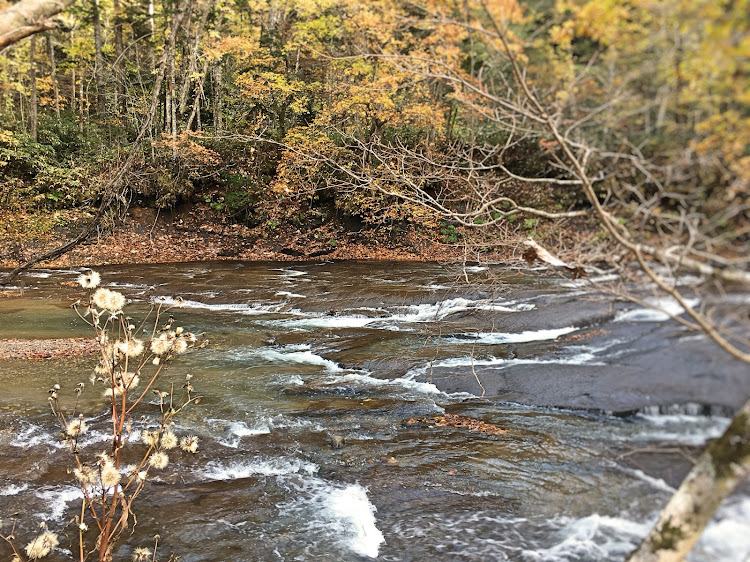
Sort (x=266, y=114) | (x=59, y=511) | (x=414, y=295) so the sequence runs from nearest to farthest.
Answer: (x=59, y=511) < (x=414, y=295) < (x=266, y=114)

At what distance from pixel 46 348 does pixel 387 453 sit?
7497 millimetres

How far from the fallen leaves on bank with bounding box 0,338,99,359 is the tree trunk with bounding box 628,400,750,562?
33.1 ft

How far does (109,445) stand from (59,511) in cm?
130

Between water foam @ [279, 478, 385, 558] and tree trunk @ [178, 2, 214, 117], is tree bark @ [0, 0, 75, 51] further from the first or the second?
tree trunk @ [178, 2, 214, 117]

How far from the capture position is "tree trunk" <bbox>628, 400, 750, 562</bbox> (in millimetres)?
1553

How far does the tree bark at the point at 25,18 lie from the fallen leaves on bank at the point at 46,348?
28.6 feet

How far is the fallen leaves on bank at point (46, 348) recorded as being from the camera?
9.38m

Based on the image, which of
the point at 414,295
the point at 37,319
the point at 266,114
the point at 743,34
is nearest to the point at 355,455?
the point at 743,34

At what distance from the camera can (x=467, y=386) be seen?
7.87 meters

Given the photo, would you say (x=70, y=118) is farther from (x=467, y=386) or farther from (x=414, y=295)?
(x=467, y=386)

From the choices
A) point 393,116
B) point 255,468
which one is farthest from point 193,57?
point 255,468

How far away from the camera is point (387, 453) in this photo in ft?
19.5

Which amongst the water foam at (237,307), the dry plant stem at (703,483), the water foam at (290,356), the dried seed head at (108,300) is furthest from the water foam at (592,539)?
the water foam at (237,307)

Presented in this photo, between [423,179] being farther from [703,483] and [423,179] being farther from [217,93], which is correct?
[217,93]
